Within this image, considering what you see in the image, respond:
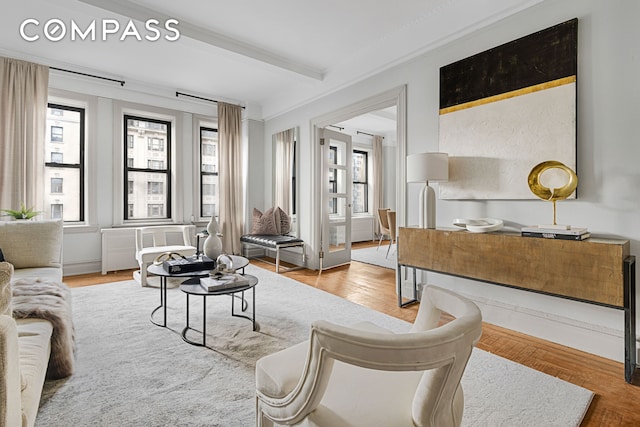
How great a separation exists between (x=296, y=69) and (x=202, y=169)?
2.51 meters

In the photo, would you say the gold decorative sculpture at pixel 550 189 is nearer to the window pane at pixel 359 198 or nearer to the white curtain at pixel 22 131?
the white curtain at pixel 22 131

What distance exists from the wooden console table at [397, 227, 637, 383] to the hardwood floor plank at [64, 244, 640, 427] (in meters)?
0.15

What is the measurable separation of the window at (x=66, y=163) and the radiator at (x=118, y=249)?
0.52 meters

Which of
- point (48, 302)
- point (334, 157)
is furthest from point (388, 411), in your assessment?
point (334, 157)

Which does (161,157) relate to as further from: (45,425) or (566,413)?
(566,413)

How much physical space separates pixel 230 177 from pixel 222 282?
3.52 metres

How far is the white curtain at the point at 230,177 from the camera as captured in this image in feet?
18.0

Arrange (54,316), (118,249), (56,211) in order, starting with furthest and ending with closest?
→ (118,249), (56,211), (54,316)

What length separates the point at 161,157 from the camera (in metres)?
5.27

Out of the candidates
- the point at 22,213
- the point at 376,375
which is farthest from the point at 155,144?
the point at 376,375

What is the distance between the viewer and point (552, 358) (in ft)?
7.11

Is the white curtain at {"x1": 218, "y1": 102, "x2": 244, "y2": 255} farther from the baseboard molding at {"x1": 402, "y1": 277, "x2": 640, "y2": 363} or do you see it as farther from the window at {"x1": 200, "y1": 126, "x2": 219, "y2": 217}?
the baseboard molding at {"x1": 402, "y1": 277, "x2": 640, "y2": 363}

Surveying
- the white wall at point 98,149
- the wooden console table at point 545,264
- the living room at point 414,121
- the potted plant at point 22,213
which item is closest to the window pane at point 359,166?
the living room at point 414,121

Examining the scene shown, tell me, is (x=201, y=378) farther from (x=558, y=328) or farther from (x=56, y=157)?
(x=56, y=157)
